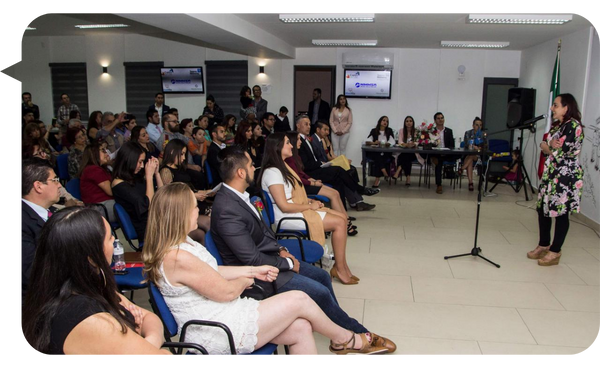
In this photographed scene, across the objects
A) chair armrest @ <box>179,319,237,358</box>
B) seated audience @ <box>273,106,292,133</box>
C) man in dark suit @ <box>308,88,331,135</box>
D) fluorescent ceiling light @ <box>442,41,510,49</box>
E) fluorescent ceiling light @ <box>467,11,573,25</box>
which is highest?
fluorescent ceiling light @ <box>442,41,510,49</box>

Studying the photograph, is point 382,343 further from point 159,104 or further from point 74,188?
point 159,104

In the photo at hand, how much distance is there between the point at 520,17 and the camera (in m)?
6.12

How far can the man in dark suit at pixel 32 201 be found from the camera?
A: 2.28 meters

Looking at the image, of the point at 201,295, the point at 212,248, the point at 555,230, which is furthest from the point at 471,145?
the point at 201,295

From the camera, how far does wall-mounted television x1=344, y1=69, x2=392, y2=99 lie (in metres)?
10.4

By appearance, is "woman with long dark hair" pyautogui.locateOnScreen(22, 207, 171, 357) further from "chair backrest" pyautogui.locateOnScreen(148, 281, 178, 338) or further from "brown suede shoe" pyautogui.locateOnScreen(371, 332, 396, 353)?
"brown suede shoe" pyautogui.locateOnScreen(371, 332, 396, 353)

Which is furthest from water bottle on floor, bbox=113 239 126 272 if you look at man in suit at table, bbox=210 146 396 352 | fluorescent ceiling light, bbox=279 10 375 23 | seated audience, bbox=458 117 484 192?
seated audience, bbox=458 117 484 192

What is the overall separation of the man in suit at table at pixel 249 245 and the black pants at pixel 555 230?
250 centimetres

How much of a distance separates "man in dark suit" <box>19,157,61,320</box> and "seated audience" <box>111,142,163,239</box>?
90 cm

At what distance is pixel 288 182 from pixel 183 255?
6.85 ft

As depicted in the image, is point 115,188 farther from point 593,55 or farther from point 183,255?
point 593,55

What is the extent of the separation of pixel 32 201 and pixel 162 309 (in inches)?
43.0

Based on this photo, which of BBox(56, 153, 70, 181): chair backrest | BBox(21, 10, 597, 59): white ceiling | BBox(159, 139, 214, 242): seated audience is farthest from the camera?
BBox(56, 153, 70, 181): chair backrest

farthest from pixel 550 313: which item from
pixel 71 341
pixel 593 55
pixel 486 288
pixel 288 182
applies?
pixel 593 55
